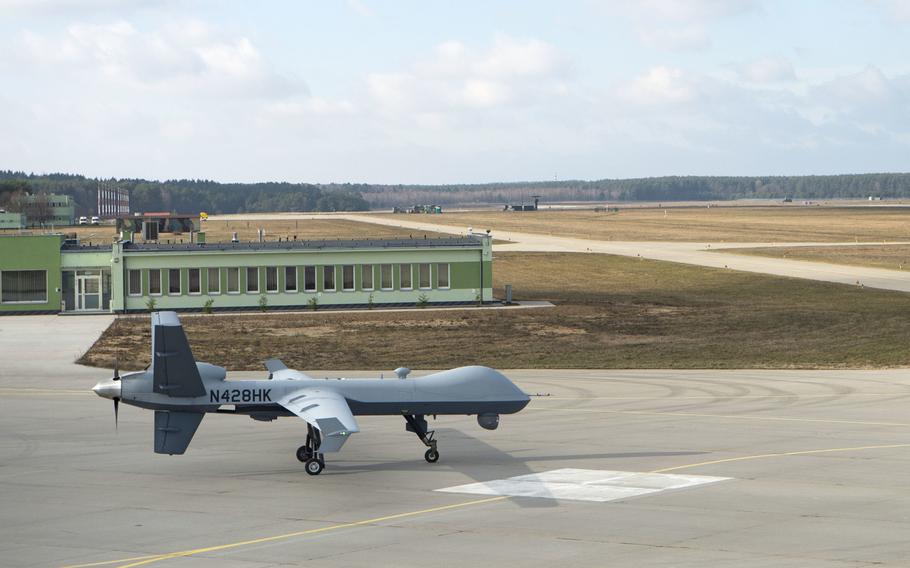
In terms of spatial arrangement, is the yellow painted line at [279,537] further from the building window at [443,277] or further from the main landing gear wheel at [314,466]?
the building window at [443,277]

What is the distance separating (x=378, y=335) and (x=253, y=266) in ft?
58.5

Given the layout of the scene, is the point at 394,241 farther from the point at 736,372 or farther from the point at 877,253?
the point at 877,253

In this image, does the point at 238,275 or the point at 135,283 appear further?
the point at 238,275

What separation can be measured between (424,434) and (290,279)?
55.0m

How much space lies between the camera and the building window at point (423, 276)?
3600 inches

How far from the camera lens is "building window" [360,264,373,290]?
298ft

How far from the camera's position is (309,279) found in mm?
90438

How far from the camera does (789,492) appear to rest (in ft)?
102

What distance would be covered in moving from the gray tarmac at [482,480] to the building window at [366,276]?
4028 cm

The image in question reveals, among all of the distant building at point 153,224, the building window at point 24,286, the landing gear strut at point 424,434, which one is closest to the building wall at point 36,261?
the building window at point 24,286

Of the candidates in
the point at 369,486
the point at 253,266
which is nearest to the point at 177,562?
the point at 369,486

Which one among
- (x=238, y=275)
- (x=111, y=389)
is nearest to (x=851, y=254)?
(x=238, y=275)

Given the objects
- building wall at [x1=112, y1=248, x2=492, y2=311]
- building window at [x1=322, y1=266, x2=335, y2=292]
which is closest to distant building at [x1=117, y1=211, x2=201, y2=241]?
building wall at [x1=112, y1=248, x2=492, y2=311]

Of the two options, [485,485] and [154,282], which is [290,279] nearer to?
[154,282]
